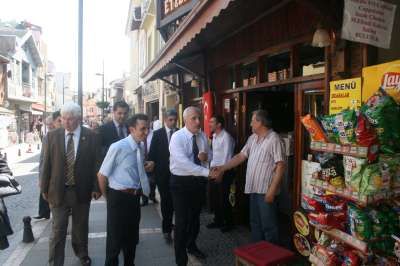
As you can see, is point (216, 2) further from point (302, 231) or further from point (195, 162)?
point (302, 231)

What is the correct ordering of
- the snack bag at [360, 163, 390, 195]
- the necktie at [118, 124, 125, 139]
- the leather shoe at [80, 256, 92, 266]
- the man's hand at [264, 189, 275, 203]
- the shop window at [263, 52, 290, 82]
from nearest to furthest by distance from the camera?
1. the snack bag at [360, 163, 390, 195]
2. the man's hand at [264, 189, 275, 203]
3. the leather shoe at [80, 256, 92, 266]
4. the shop window at [263, 52, 290, 82]
5. the necktie at [118, 124, 125, 139]

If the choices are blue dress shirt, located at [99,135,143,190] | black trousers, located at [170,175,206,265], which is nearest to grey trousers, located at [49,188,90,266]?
blue dress shirt, located at [99,135,143,190]

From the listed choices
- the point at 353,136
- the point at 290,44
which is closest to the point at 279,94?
the point at 290,44

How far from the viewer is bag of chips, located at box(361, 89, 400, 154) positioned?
2.46 meters

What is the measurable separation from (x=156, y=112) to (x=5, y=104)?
16688mm

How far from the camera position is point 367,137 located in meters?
2.48

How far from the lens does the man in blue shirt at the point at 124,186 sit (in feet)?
12.9

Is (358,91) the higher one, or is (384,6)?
(384,6)

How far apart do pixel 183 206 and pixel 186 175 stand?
38cm

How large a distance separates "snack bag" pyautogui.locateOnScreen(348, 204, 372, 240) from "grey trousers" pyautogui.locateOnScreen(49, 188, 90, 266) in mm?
3175

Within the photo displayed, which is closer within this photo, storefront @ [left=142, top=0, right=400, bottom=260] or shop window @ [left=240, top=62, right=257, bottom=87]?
storefront @ [left=142, top=0, right=400, bottom=260]

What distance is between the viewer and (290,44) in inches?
185

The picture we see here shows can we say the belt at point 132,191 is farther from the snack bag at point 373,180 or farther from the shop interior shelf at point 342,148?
the snack bag at point 373,180

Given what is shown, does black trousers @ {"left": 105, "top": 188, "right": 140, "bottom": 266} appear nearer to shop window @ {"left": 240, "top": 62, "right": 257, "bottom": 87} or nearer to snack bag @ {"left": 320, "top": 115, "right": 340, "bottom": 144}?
snack bag @ {"left": 320, "top": 115, "right": 340, "bottom": 144}
